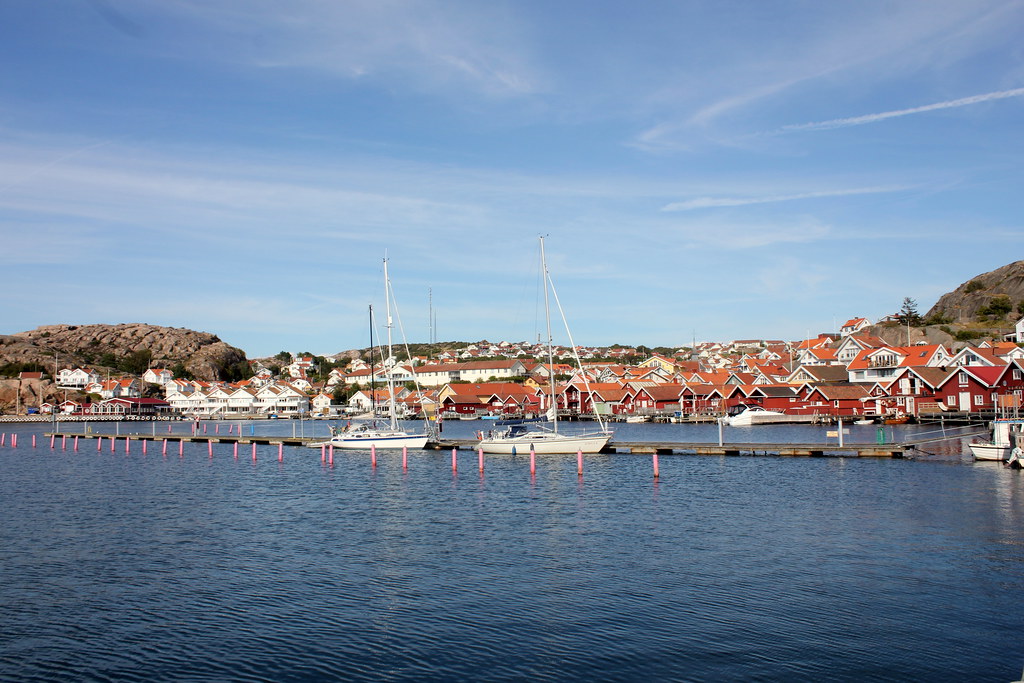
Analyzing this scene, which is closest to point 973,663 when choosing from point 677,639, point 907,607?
point 907,607

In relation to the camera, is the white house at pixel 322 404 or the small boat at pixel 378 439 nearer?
the small boat at pixel 378 439

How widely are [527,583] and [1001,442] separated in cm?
3845

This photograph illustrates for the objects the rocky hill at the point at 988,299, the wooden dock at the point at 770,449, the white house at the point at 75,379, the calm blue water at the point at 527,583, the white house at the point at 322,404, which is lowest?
the calm blue water at the point at 527,583

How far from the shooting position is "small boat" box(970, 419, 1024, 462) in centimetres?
4734

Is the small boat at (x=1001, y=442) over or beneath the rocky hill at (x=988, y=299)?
beneath

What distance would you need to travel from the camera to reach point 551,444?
5622 cm

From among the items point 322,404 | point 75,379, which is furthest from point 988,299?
point 75,379

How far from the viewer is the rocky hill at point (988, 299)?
145 meters

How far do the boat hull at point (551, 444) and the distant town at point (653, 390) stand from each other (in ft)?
15.0

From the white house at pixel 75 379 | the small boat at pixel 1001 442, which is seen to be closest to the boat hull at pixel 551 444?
the small boat at pixel 1001 442

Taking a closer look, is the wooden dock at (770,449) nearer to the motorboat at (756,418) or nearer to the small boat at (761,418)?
the motorboat at (756,418)

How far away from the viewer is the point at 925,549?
83.2 ft

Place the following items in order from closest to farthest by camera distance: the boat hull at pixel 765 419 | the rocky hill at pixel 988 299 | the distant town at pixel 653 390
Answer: the distant town at pixel 653 390 → the boat hull at pixel 765 419 → the rocky hill at pixel 988 299

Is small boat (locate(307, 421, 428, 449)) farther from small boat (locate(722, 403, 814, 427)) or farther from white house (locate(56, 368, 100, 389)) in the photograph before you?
white house (locate(56, 368, 100, 389))
